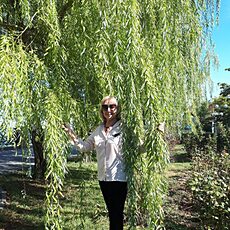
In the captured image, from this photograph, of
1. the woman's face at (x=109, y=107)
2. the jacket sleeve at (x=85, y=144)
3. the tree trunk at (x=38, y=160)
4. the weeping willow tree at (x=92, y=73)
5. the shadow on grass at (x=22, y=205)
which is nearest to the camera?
the weeping willow tree at (x=92, y=73)

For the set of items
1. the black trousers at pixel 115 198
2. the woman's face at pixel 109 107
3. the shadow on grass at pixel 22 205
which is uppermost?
the woman's face at pixel 109 107

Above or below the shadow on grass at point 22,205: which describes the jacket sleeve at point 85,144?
above

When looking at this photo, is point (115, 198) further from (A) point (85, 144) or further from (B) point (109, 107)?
(B) point (109, 107)

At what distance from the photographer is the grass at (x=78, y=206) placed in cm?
441

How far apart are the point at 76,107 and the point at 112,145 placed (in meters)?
0.46

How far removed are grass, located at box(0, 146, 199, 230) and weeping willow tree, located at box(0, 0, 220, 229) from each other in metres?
0.88

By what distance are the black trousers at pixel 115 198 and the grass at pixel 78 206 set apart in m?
0.62

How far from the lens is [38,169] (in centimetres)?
771

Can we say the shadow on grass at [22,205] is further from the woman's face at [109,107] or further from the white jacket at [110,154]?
the woman's face at [109,107]

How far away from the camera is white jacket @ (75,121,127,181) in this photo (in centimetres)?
267

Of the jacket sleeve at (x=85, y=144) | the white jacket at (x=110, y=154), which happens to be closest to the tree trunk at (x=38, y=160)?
the jacket sleeve at (x=85, y=144)

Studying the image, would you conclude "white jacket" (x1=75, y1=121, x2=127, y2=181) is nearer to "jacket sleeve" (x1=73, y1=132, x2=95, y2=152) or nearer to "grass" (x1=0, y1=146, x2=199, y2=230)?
"jacket sleeve" (x1=73, y1=132, x2=95, y2=152)

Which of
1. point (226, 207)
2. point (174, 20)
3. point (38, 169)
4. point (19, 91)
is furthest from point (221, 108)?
point (19, 91)

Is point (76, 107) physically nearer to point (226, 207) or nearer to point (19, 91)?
point (19, 91)
